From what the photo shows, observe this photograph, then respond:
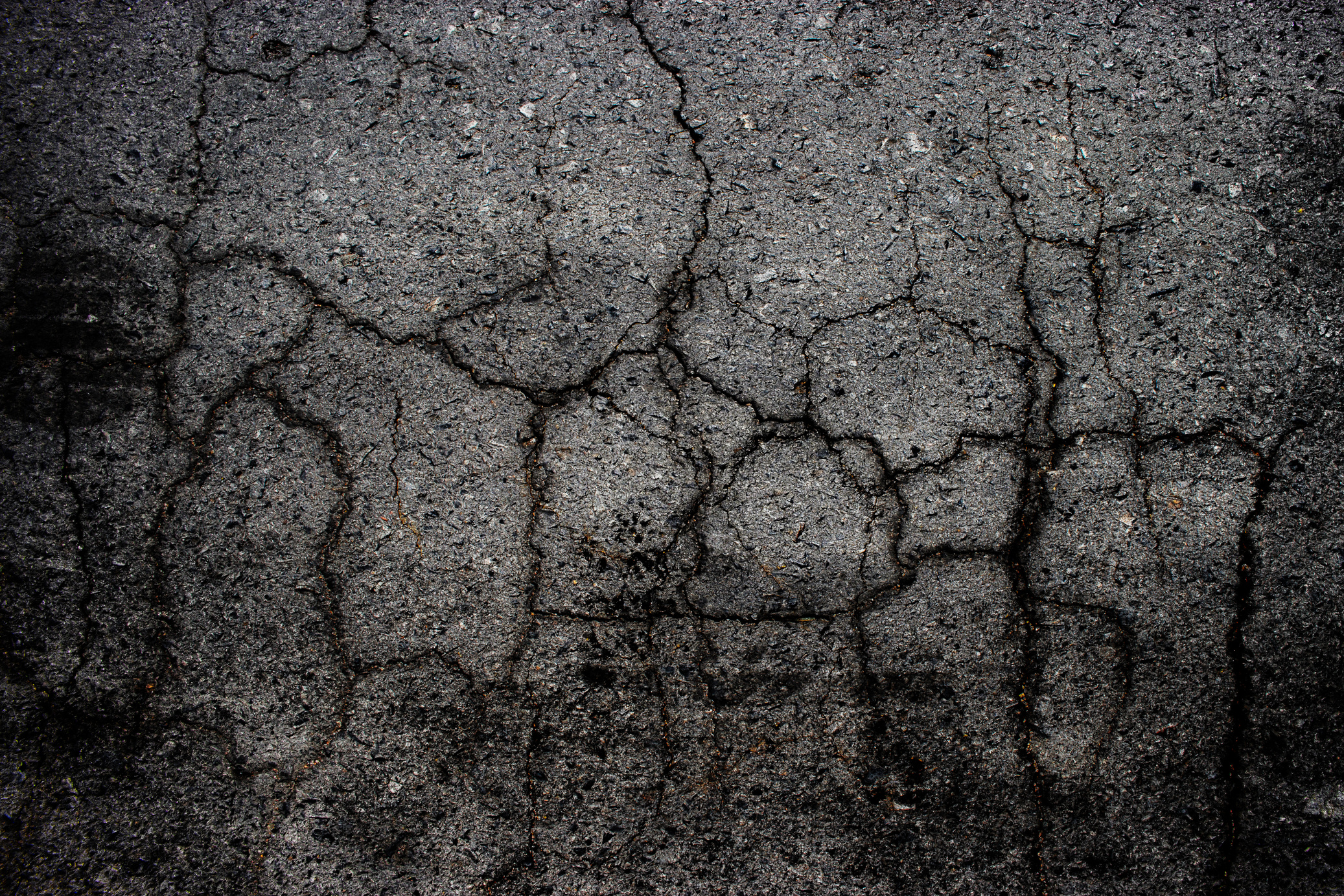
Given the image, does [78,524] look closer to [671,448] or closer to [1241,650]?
[671,448]

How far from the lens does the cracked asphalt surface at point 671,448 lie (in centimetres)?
213

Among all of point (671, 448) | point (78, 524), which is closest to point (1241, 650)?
point (671, 448)

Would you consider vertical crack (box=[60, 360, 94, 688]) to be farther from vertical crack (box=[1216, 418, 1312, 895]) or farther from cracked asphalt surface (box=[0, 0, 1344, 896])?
vertical crack (box=[1216, 418, 1312, 895])

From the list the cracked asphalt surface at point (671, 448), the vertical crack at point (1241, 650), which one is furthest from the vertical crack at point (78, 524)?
the vertical crack at point (1241, 650)

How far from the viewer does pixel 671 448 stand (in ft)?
7.50

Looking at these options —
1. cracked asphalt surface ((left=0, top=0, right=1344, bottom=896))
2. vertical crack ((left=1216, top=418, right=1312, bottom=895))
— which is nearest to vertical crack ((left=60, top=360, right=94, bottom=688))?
cracked asphalt surface ((left=0, top=0, right=1344, bottom=896))

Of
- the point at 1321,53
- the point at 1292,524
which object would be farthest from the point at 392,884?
the point at 1321,53

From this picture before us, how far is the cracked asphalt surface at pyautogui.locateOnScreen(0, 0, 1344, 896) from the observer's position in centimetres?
213

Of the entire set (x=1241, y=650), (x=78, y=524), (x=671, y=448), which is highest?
(x=671, y=448)

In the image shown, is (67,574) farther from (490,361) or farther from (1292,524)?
(1292,524)

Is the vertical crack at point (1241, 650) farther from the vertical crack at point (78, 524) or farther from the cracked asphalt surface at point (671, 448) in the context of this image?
the vertical crack at point (78, 524)

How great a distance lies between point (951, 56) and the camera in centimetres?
257

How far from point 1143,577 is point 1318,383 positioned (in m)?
0.89

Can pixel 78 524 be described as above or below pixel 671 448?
below
